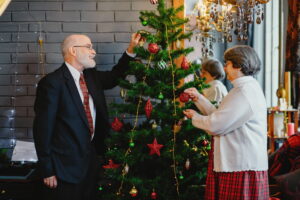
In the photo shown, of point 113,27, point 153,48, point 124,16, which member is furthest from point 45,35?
point 153,48

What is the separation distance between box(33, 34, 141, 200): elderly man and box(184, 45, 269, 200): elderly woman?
82 centimetres

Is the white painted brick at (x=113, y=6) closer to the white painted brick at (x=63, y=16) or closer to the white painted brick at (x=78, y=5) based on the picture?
the white painted brick at (x=78, y=5)

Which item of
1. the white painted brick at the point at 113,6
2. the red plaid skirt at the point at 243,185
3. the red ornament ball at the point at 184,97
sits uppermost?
the white painted brick at the point at 113,6

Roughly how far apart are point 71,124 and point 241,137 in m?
1.16

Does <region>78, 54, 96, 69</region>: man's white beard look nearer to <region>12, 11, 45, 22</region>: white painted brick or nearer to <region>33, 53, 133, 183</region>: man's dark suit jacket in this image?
<region>33, 53, 133, 183</region>: man's dark suit jacket

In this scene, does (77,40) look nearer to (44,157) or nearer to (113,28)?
(113,28)

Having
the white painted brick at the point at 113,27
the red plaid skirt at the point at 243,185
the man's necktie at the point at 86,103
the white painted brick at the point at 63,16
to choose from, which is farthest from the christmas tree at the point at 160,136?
the white painted brick at the point at 63,16

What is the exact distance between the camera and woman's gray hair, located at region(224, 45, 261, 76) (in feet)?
8.29

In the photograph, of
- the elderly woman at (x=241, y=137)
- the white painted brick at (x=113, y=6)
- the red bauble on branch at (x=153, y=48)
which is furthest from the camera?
the white painted brick at (x=113, y=6)

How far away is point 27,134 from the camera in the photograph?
3.39 metres

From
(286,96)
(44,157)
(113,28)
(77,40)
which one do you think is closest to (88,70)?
(77,40)

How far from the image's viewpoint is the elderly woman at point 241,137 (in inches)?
95.8

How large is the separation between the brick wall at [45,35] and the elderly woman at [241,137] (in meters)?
1.16

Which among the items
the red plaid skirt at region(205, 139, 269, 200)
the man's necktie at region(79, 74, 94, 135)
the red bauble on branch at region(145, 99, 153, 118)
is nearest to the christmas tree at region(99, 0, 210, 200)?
the red bauble on branch at region(145, 99, 153, 118)
